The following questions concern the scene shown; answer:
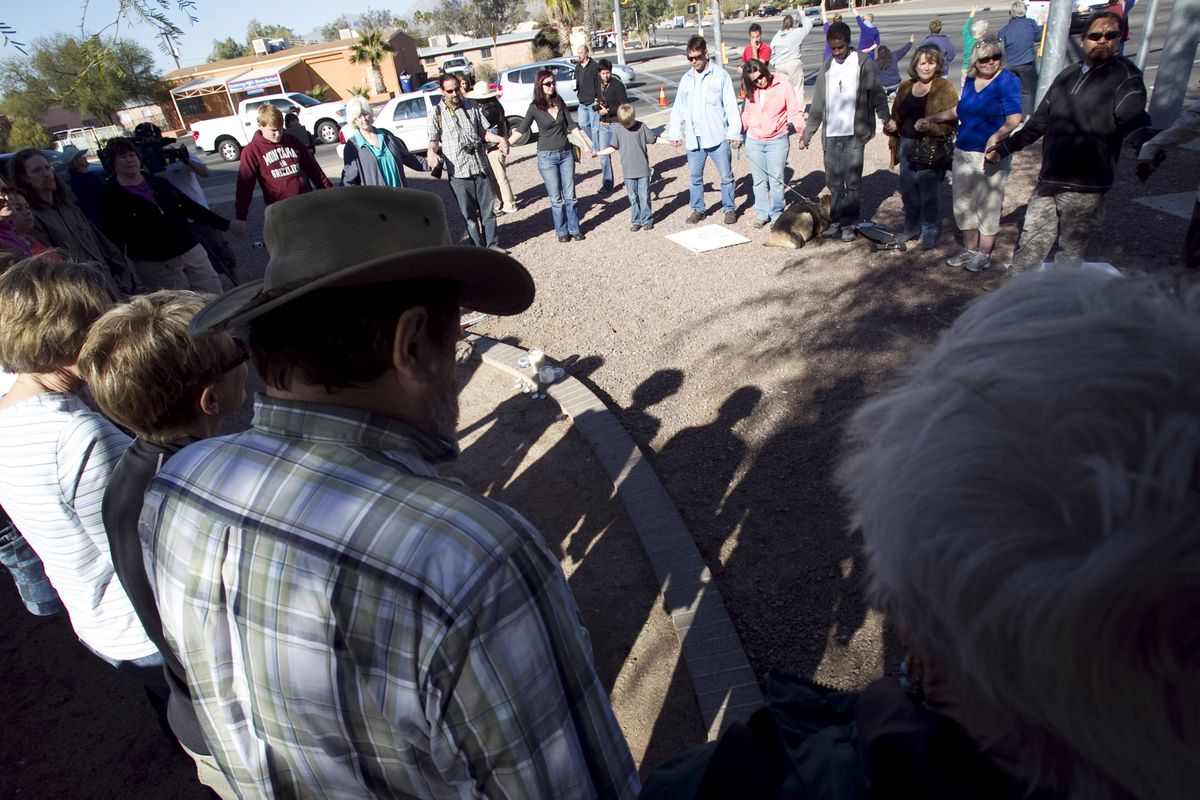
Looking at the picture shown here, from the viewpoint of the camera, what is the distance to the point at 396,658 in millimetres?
1009

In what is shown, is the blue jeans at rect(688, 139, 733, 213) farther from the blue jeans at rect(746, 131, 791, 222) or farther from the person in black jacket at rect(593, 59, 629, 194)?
the person in black jacket at rect(593, 59, 629, 194)

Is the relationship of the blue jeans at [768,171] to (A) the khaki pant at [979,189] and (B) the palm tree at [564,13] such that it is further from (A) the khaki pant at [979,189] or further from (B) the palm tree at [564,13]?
(B) the palm tree at [564,13]

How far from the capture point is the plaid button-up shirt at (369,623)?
39.6 inches

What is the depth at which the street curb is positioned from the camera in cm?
255

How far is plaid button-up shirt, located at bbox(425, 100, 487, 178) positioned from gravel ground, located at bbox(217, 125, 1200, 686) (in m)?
1.34

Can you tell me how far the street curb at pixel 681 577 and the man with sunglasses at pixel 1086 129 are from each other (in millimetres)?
3177

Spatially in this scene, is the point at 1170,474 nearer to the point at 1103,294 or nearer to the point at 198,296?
the point at 1103,294

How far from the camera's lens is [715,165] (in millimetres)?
7820

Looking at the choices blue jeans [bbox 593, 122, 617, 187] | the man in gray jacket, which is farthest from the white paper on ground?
blue jeans [bbox 593, 122, 617, 187]

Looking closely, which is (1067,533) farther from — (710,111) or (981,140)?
(710,111)

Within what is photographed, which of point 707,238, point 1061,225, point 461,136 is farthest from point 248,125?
point 1061,225

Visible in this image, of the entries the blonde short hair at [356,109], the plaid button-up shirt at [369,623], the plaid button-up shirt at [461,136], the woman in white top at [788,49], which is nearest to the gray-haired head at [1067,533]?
the plaid button-up shirt at [369,623]

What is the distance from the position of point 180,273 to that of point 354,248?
5.21 metres

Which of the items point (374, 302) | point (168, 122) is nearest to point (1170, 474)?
point (374, 302)
